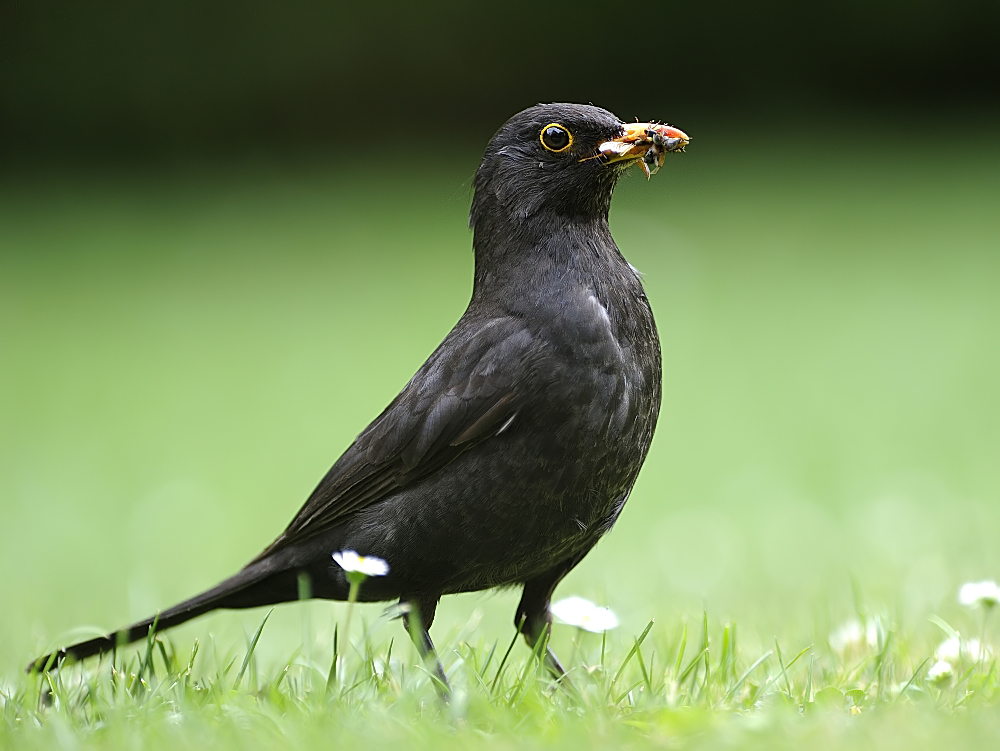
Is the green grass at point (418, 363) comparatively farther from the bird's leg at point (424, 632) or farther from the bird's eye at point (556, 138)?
the bird's eye at point (556, 138)

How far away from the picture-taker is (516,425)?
3.14 m

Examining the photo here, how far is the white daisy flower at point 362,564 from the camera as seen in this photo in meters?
3.03

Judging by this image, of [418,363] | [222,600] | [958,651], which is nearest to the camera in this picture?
[958,651]

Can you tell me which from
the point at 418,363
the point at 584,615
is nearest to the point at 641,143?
the point at 584,615

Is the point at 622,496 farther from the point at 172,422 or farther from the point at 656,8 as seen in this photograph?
the point at 656,8

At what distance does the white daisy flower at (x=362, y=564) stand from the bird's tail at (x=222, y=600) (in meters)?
0.39

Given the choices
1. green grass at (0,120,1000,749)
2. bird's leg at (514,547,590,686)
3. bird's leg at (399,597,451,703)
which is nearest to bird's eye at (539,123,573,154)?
bird's leg at (514,547,590,686)

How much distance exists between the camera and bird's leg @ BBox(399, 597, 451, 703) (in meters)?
2.99

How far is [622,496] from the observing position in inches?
132

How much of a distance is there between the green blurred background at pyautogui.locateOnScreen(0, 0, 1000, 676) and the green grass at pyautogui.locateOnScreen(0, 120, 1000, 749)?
4cm

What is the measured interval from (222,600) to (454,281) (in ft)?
28.0

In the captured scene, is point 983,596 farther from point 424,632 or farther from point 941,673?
point 424,632

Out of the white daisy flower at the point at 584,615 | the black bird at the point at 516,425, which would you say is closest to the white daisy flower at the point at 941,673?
the white daisy flower at the point at 584,615

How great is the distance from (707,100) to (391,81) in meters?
4.33
